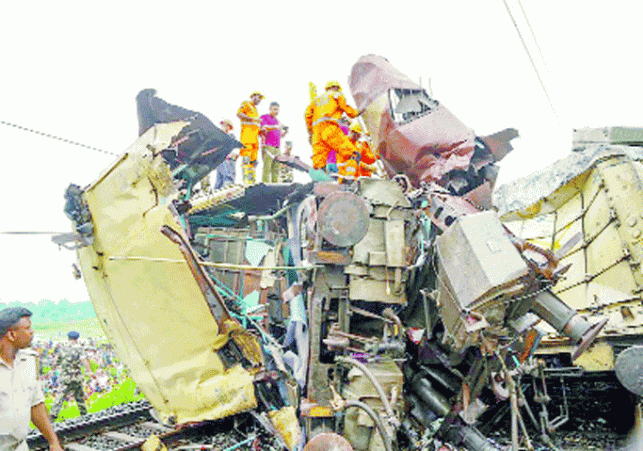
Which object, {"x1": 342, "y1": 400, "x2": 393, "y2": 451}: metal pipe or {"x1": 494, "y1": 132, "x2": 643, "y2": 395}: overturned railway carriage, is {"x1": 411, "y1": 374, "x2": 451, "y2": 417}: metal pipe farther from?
{"x1": 342, "y1": 400, "x2": 393, "y2": 451}: metal pipe

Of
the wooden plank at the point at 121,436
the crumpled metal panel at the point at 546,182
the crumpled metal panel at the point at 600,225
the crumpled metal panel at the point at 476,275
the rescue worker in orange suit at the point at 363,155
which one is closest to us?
the crumpled metal panel at the point at 476,275

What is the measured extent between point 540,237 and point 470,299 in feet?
15.7

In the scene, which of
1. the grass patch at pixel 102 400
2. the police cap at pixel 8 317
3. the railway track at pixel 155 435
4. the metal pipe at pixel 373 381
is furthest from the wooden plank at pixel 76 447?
the grass patch at pixel 102 400

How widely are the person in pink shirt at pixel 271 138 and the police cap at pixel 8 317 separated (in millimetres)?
6413

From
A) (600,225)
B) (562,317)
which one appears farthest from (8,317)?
(600,225)

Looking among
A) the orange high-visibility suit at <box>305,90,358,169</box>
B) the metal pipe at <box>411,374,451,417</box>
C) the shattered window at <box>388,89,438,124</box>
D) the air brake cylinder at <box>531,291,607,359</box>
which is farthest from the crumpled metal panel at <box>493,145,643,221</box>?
the metal pipe at <box>411,374,451,417</box>

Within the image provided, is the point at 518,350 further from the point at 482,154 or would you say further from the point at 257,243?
the point at 257,243

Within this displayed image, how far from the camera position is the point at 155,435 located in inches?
192

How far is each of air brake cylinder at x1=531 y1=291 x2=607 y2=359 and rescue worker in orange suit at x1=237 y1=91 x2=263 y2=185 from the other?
596 cm

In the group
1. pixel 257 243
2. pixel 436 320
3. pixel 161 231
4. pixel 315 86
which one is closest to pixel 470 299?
pixel 436 320

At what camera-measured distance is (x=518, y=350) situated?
4.42m

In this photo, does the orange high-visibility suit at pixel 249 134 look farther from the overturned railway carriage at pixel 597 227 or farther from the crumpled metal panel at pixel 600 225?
the crumpled metal panel at pixel 600 225

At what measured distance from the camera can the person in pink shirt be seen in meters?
8.99

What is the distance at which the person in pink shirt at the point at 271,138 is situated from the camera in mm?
8992
